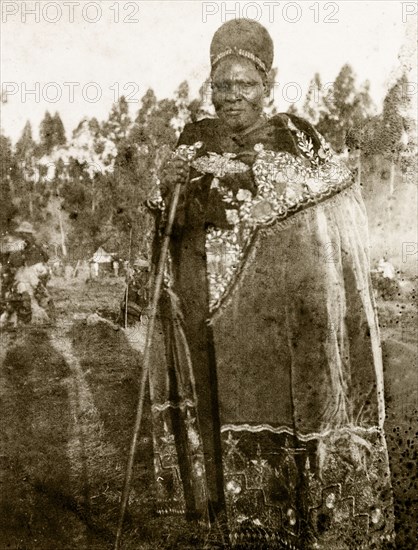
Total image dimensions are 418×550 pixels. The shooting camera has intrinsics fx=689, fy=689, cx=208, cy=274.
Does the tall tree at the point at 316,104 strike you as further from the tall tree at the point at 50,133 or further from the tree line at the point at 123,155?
the tall tree at the point at 50,133

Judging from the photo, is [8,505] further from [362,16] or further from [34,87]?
[362,16]

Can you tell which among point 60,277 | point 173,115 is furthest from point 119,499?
point 173,115

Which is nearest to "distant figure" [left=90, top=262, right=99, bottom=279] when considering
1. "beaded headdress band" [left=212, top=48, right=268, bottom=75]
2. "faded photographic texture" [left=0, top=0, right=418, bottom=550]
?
"faded photographic texture" [left=0, top=0, right=418, bottom=550]

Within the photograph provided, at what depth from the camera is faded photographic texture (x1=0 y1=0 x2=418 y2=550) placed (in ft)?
12.3

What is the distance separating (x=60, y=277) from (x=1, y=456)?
110cm

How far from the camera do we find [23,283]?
13.3ft

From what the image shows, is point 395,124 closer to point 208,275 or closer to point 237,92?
point 237,92

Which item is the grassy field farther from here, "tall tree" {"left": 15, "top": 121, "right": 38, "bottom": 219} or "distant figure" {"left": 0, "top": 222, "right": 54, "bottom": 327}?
"tall tree" {"left": 15, "top": 121, "right": 38, "bottom": 219}

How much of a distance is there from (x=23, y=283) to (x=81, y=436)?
0.96 m

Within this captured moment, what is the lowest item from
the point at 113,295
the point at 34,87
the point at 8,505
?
the point at 8,505

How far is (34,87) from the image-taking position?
4004 millimetres

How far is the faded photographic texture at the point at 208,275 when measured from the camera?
A: 3.76 meters

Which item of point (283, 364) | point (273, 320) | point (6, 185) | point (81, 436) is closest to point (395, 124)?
point (273, 320)

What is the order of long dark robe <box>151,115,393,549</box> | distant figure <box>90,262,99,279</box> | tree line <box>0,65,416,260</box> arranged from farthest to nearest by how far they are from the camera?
distant figure <box>90,262,99,279</box> → tree line <box>0,65,416,260</box> → long dark robe <box>151,115,393,549</box>
